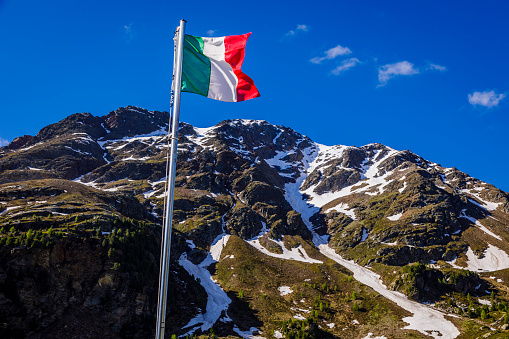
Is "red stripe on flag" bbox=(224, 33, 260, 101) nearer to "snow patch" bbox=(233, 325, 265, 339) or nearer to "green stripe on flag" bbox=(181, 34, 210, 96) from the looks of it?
"green stripe on flag" bbox=(181, 34, 210, 96)

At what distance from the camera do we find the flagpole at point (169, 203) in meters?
11.9

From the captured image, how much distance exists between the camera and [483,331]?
6794 centimetres

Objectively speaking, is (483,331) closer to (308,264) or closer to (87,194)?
(308,264)

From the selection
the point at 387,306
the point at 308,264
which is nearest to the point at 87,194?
the point at 308,264

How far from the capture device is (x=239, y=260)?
118 metres

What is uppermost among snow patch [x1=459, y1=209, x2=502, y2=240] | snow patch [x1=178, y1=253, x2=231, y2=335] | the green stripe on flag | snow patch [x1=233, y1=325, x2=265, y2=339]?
snow patch [x1=459, y1=209, x2=502, y2=240]

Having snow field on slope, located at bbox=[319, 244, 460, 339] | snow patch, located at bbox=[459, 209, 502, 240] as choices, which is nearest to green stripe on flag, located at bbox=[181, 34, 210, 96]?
snow field on slope, located at bbox=[319, 244, 460, 339]

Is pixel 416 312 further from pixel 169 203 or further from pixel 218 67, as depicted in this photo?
pixel 169 203

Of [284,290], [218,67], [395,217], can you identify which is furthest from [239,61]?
[395,217]

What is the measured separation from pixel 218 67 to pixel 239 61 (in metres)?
1.22

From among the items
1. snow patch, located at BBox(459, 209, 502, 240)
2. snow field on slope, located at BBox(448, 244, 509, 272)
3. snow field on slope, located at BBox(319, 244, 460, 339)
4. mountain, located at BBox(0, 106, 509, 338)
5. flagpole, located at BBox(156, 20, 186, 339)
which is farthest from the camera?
snow patch, located at BBox(459, 209, 502, 240)

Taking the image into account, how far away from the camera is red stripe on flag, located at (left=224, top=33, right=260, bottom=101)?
1705cm

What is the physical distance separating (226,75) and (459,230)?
170m

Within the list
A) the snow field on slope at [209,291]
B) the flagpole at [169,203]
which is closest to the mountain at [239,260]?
the snow field on slope at [209,291]
